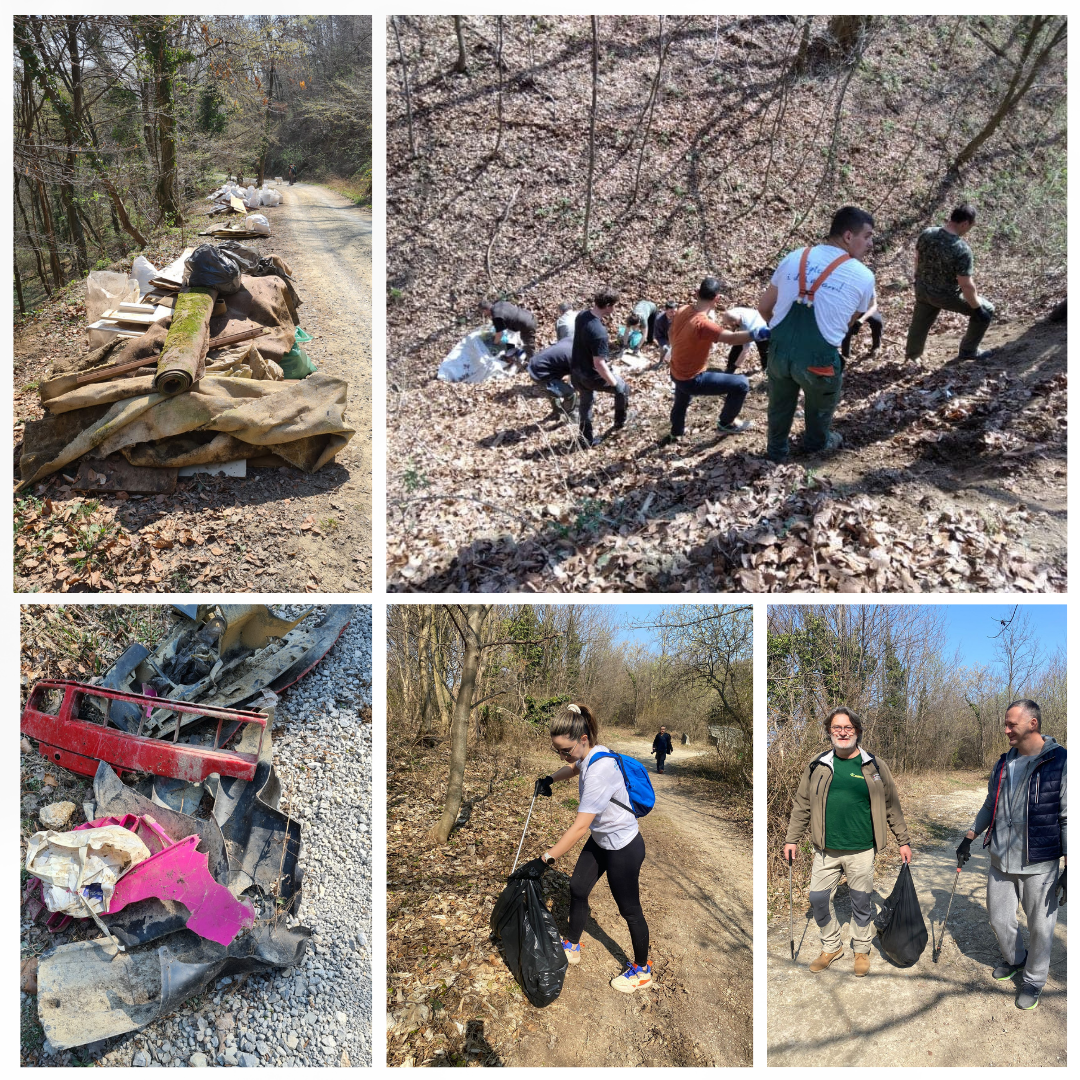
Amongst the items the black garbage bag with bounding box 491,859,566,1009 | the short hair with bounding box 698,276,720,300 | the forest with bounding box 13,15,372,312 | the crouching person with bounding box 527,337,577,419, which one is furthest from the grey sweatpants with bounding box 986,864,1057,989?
the forest with bounding box 13,15,372,312

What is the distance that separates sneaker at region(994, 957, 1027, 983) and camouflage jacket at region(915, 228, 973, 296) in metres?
4.15

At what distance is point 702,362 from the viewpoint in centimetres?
431

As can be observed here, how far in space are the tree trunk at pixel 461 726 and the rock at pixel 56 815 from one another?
1.82 m

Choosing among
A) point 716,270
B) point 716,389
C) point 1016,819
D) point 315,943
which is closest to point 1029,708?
point 1016,819

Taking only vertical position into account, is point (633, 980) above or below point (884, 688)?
below

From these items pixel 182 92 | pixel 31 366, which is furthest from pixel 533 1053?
pixel 182 92

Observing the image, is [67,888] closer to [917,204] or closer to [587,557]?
[587,557]

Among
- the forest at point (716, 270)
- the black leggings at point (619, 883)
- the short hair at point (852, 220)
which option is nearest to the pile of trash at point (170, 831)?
the forest at point (716, 270)

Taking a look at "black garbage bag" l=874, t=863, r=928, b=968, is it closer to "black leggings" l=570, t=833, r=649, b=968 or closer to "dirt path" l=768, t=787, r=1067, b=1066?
"dirt path" l=768, t=787, r=1067, b=1066

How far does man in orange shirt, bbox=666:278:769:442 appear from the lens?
13.6 ft

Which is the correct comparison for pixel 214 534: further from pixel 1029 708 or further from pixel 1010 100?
pixel 1010 100

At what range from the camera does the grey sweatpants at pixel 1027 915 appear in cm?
301

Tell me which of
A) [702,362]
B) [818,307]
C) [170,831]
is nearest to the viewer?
[170,831]

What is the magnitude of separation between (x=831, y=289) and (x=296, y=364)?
3.56 metres
